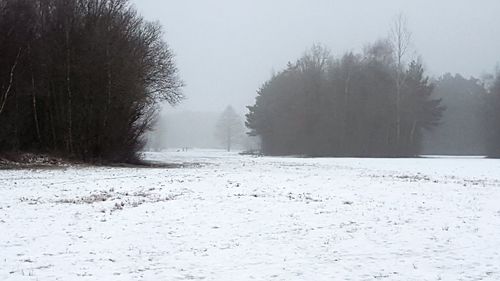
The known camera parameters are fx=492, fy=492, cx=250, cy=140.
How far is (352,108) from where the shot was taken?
7869 centimetres

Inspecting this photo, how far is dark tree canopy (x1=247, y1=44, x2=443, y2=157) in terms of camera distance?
2940 inches

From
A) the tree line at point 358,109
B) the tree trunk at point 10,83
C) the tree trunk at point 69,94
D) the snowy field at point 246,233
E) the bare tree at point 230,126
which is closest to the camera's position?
the snowy field at point 246,233

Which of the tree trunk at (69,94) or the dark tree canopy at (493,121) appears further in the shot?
the dark tree canopy at (493,121)

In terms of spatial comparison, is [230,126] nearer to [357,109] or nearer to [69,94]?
[357,109]

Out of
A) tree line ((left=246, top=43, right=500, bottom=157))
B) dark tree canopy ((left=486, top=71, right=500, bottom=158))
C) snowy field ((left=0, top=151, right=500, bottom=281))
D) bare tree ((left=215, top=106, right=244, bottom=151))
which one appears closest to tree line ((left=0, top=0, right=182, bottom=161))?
snowy field ((left=0, top=151, right=500, bottom=281))

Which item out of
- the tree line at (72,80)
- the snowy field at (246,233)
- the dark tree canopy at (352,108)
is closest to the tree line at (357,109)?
the dark tree canopy at (352,108)

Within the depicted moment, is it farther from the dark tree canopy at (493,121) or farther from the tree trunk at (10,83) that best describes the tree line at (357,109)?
the tree trunk at (10,83)

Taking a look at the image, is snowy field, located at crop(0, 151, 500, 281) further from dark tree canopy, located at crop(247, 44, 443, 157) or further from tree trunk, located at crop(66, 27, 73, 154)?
dark tree canopy, located at crop(247, 44, 443, 157)

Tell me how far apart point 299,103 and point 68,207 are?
229 feet

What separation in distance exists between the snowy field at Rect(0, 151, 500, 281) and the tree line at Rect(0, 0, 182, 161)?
66.0ft

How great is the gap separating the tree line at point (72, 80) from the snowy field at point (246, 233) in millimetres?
20114

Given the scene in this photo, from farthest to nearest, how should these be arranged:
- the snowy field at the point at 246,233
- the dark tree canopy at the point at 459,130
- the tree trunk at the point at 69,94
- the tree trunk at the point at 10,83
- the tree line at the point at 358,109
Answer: the dark tree canopy at the point at 459,130 < the tree line at the point at 358,109 < the tree trunk at the point at 69,94 < the tree trunk at the point at 10,83 < the snowy field at the point at 246,233

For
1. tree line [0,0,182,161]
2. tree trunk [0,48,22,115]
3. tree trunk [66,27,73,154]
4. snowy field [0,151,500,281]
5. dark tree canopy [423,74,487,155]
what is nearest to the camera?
snowy field [0,151,500,281]

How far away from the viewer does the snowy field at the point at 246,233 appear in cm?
836
